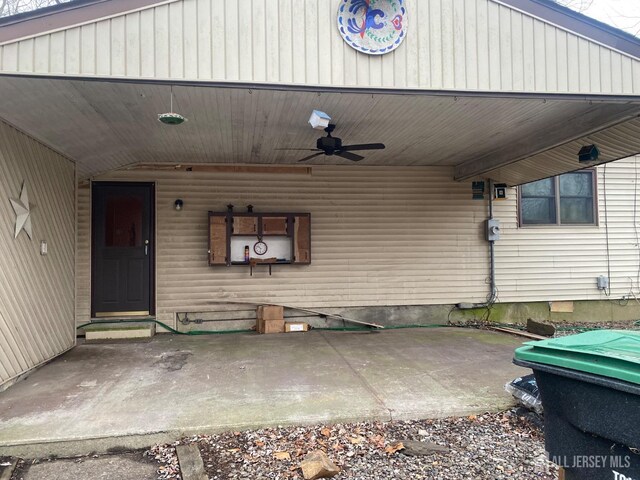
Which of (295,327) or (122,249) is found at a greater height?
(122,249)

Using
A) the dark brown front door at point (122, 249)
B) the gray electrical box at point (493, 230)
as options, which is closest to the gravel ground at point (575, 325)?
the gray electrical box at point (493, 230)

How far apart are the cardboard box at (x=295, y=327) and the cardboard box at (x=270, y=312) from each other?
0.50 ft

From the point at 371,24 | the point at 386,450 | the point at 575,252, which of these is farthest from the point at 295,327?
the point at 575,252

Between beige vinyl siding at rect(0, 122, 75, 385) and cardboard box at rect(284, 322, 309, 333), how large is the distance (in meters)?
2.89

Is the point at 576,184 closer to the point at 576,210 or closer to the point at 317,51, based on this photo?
the point at 576,210

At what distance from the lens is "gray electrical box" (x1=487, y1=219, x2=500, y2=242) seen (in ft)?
21.8

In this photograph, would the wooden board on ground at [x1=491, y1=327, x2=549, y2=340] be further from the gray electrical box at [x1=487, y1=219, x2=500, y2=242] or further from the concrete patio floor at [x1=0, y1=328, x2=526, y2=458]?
the gray electrical box at [x1=487, y1=219, x2=500, y2=242]

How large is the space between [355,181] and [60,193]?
13.6 ft

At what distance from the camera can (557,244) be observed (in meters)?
6.95

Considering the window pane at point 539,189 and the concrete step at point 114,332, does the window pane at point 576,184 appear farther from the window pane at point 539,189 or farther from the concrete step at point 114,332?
the concrete step at point 114,332

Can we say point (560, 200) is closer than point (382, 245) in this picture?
No

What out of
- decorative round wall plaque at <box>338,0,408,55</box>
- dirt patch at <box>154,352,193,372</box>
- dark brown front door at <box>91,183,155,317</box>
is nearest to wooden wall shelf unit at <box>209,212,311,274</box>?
dark brown front door at <box>91,183,155,317</box>

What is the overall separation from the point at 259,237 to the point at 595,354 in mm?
4950

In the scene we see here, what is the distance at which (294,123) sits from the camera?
14.6 feet
